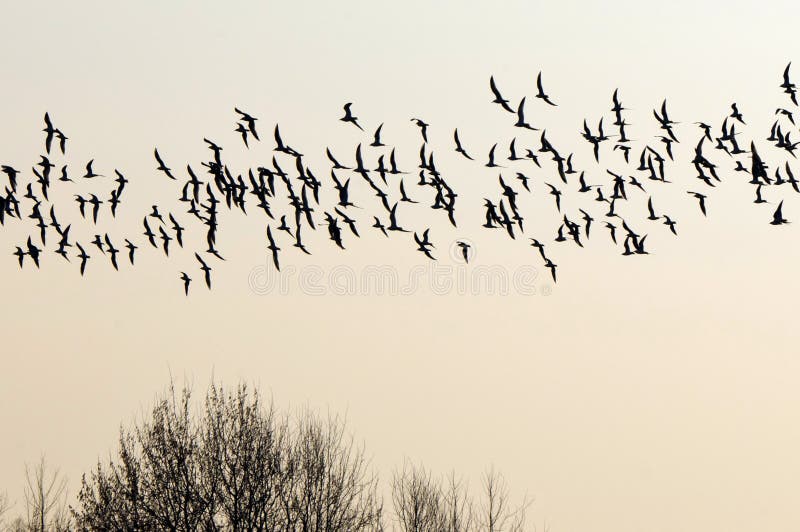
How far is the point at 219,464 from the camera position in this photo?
47969mm

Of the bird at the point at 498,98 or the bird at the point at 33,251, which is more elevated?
the bird at the point at 498,98

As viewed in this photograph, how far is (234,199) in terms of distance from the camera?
3903cm

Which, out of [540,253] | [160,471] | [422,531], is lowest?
[422,531]

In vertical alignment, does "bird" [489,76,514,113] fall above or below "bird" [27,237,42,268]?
above

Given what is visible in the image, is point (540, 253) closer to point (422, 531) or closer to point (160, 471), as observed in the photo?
point (160, 471)

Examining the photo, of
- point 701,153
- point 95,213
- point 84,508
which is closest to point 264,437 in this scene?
point 84,508

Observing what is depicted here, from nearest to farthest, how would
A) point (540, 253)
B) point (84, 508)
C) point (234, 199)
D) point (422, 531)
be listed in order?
point (234, 199) < point (540, 253) < point (84, 508) < point (422, 531)

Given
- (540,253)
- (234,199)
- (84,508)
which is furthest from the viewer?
(84,508)

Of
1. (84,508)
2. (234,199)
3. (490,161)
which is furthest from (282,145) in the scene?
(84,508)

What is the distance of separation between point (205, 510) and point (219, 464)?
1.73 metres

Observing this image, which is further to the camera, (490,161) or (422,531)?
(422,531)

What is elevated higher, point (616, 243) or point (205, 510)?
point (616, 243)

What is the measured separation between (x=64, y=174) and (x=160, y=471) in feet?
38.0

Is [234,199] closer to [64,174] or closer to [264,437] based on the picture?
[64,174]
